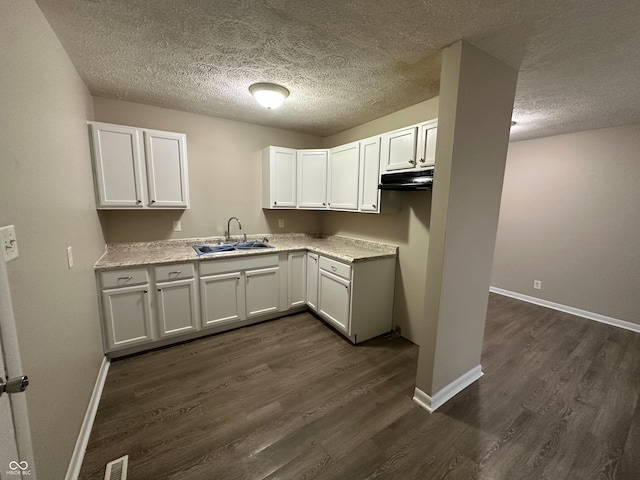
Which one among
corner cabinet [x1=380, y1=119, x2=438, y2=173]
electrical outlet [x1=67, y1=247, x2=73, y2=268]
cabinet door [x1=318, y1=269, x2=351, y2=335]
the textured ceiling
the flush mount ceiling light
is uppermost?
the textured ceiling

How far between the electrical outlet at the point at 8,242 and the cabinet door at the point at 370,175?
8.11 ft

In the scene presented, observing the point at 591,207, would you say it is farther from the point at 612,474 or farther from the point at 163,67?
the point at 163,67

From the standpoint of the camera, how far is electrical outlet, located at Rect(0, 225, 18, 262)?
850 mm

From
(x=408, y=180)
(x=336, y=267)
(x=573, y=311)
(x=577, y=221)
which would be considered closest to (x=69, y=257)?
(x=336, y=267)

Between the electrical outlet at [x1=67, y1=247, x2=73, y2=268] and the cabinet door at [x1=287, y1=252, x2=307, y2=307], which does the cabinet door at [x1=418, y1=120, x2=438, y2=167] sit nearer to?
the cabinet door at [x1=287, y1=252, x2=307, y2=307]

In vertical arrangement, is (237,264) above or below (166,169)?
below

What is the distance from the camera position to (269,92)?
85.1 inches

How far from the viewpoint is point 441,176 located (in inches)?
65.9

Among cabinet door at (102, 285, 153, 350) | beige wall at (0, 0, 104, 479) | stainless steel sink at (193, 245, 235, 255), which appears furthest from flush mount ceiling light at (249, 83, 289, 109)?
cabinet door at (102, 285, 153, 350)

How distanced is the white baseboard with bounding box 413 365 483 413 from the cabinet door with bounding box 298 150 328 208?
2.32 metres

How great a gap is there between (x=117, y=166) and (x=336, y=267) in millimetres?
2326

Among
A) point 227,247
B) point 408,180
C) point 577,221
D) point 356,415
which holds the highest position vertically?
point 408,180

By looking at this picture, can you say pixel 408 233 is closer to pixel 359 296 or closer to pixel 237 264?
pixel 359 296

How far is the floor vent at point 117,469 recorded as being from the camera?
136cm
